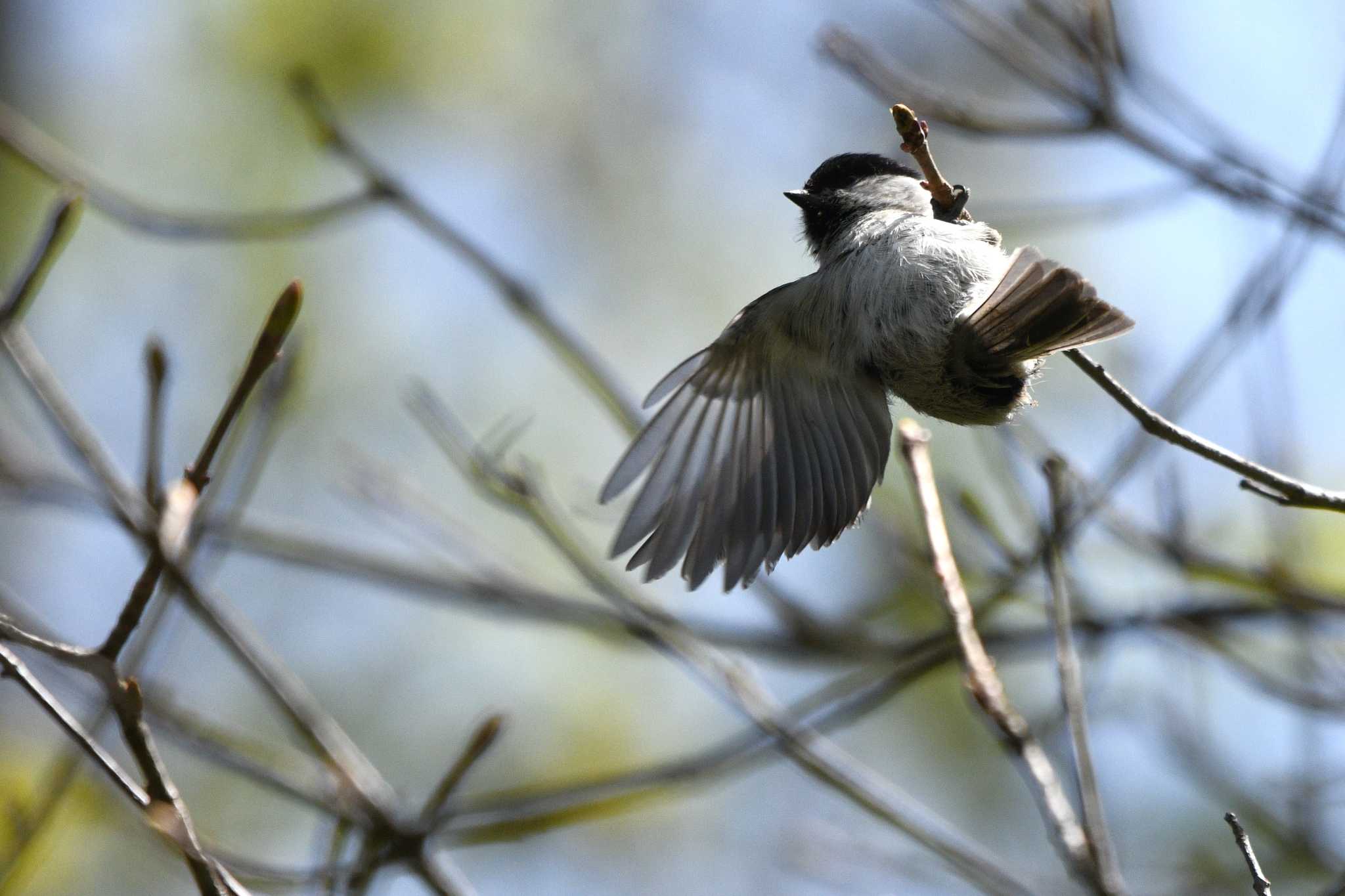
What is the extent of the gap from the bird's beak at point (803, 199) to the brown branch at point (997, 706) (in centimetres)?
75

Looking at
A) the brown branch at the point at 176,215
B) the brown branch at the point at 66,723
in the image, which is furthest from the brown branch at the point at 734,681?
the brown branch at the point at 66,723

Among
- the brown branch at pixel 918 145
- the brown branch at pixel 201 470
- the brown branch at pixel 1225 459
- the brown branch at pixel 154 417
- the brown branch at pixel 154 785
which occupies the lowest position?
the brown branch at pixel 154 785

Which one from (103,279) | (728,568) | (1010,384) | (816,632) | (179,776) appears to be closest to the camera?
(1010,384)

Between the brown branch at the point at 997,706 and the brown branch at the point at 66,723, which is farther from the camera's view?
the brown branch at the point at 997,706

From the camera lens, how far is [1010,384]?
2.30 m

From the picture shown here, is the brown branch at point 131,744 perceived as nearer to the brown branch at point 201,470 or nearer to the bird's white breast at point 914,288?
the brown branch at point 201,470

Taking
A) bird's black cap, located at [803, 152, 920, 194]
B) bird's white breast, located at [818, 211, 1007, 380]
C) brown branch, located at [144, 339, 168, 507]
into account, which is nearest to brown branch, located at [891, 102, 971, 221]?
bird's white breast, located at [818, 211, 1007, 380]

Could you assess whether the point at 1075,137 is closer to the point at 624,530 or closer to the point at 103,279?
the point at 624,530

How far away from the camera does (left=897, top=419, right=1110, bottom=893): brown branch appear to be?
1.58 meters

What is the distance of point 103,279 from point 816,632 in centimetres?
411

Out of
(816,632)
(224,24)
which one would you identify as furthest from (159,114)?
(816,632)

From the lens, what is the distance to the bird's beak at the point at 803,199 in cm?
261

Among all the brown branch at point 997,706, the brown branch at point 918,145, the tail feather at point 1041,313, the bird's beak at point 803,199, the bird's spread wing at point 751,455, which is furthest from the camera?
the bird's beak at point 803,199

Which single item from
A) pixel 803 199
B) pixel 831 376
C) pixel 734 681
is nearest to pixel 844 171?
pixel 803 199
